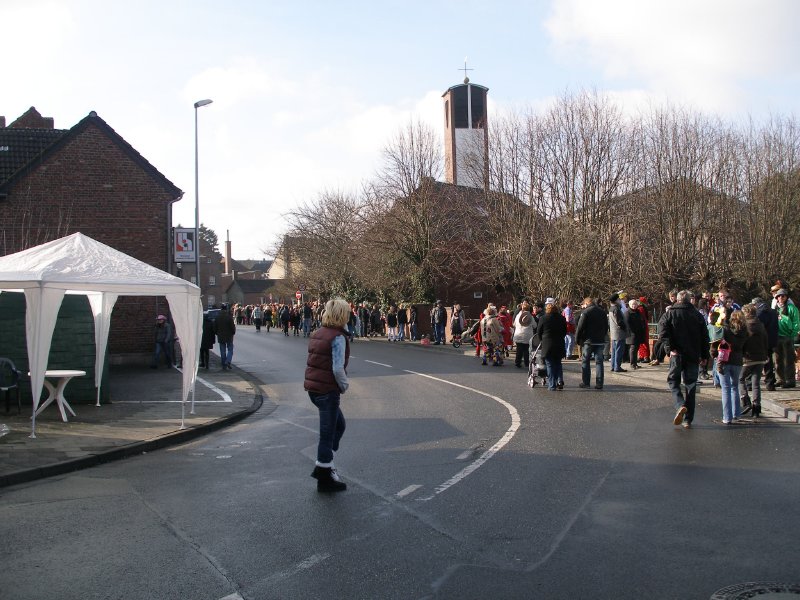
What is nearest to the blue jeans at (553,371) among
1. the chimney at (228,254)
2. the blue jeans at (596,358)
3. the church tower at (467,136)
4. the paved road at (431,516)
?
the blue jeans at (596,358)

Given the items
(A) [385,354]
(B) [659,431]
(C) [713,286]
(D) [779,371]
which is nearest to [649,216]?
(C) [713,286]

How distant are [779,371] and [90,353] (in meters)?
12.8

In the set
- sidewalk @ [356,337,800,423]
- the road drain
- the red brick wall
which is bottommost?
the road drain

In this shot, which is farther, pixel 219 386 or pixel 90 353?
pixel 219 386

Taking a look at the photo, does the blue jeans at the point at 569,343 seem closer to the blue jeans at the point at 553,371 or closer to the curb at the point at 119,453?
the blue jeans at the point at 553,371

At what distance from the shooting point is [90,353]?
47.2 ft

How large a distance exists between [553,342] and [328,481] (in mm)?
8589

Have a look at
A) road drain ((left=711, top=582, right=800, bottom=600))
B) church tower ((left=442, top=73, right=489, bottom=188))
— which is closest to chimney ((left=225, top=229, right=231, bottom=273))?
church tower ((left=442, top=73, right=489, bottom=188))

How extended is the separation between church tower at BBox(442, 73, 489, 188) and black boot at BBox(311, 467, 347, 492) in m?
27.3

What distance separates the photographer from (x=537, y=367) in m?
15.7

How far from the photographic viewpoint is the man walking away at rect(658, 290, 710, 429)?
10500 millimetres

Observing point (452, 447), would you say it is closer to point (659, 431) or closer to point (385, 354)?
point (659, 431)

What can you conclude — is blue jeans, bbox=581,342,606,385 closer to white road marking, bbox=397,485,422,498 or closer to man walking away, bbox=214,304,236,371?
white road marking, bbox=397,485,422,498

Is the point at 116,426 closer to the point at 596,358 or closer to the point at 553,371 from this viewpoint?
the point at 553,371
